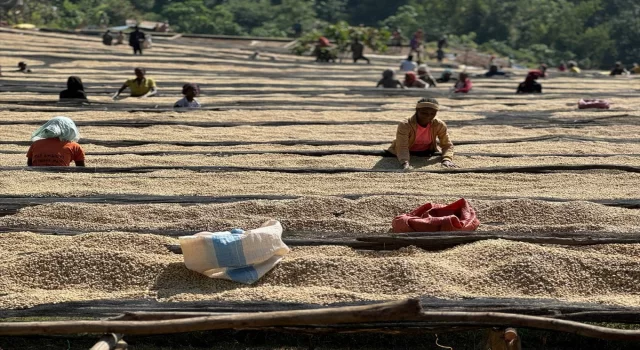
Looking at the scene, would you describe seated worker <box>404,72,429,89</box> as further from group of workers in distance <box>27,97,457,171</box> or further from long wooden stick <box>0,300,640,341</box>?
long wooden stick <box>0,300,640,341</box>

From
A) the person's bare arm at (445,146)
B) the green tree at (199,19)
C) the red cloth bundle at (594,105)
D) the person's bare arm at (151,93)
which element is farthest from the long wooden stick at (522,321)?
the green tree at (199,19)

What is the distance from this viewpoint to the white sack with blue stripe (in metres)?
5.02

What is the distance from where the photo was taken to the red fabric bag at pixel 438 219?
577cm

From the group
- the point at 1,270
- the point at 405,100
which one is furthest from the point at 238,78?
the point at 1,270

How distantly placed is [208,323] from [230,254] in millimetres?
1033

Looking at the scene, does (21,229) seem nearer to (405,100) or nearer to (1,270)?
(1,270)

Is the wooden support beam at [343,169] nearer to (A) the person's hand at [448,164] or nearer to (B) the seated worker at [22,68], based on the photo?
(A) the person's hand at [448,164]

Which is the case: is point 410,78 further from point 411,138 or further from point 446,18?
point 446,18

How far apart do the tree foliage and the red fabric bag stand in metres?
31.5

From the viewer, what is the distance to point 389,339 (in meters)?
4.65

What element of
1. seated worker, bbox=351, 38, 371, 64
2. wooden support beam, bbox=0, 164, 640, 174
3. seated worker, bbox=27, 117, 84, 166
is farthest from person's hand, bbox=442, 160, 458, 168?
seated worker, bbox=351, 38, 371, 64

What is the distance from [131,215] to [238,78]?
38.2 feet

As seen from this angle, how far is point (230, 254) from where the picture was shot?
502 centimetres

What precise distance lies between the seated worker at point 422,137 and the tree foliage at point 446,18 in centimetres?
2903
